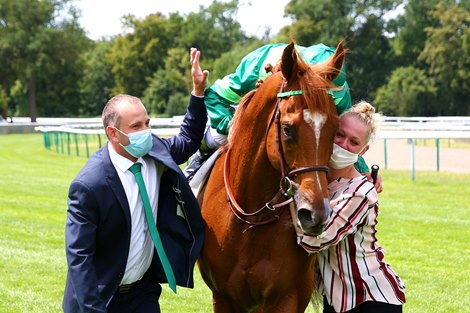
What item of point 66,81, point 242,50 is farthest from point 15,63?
point 242,50

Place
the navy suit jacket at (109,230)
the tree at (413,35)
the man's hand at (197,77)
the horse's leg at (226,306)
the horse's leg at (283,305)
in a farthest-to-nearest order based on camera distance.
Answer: the tree at (413,35) < the man's hand at (197,77) < the horse's leg at (226,306) < the horse's leg at (283,305) < the navy suit jacket at (109,230)

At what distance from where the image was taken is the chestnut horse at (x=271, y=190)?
2904 mm

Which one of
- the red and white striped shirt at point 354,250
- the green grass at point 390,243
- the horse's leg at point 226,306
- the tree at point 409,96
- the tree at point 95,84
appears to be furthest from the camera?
the tree at point 95,84

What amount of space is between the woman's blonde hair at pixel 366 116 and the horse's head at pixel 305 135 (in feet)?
0.84

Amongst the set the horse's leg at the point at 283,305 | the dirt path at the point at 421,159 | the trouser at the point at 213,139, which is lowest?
the dirt path at the point at 421,159

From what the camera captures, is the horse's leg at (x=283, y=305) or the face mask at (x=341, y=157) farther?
the horse's leg at (x=283, y=305)

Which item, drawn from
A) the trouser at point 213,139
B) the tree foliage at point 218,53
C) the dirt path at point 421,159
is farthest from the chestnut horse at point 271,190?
the tree foliage at point 218,53

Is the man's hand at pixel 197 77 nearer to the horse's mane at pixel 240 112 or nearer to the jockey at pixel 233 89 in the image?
the jockey at pixel 233 89

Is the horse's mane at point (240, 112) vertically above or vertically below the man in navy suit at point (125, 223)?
above

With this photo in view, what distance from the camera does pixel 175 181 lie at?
3.40 meters

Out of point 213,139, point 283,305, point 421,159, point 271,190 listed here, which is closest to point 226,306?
point 283,305

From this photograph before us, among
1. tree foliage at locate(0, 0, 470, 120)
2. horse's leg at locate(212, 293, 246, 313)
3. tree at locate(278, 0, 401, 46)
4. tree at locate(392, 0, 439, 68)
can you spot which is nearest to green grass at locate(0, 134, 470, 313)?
horse's leg at locate(212, 293, 246, 313)

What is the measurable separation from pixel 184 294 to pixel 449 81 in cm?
4683

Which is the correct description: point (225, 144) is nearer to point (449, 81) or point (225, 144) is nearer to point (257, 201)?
point (257, 201)
